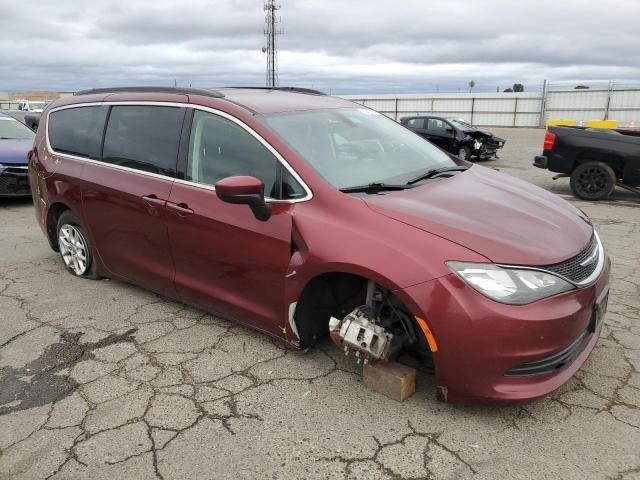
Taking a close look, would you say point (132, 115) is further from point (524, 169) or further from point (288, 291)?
point (524, 169)

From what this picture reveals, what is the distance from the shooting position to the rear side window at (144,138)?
3.82 meters

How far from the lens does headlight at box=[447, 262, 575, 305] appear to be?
2539 mm

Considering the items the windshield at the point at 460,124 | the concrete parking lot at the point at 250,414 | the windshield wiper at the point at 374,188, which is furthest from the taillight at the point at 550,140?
the windshield wiper at the point at 374,188

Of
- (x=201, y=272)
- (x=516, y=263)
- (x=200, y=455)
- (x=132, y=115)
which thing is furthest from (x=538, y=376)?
(x=132, y=115)

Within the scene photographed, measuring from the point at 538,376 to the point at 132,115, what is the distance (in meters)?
3.41

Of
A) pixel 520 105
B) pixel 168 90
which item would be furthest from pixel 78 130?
pixel 520 105

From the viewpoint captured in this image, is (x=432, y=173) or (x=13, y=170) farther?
(x=13, y=170)

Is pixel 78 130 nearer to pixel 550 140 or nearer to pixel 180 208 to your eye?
pixel 180 208

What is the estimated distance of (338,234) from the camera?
291 centimetres

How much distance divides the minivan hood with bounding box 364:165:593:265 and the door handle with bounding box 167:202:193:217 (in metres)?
1.28

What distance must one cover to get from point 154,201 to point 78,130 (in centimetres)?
150

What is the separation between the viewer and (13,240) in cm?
657

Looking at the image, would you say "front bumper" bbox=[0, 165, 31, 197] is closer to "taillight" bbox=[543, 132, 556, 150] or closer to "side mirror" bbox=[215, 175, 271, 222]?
"side mirror" bbox=[215, 175, 271, 222]

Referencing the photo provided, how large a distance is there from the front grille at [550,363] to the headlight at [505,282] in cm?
33
